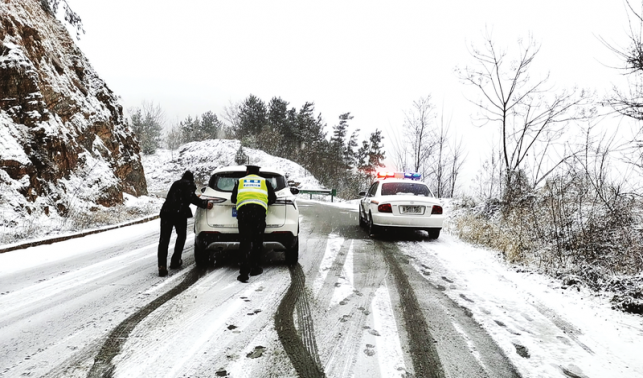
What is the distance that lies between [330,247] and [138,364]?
522cm

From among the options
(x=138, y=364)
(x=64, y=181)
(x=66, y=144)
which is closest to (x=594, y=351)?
(x=138, y=364)

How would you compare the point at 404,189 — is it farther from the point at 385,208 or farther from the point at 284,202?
the point at 284,202

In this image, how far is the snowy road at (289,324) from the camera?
8.73 feet

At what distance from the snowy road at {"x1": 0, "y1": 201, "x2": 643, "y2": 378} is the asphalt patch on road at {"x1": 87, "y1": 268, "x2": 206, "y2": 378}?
0.05 feet

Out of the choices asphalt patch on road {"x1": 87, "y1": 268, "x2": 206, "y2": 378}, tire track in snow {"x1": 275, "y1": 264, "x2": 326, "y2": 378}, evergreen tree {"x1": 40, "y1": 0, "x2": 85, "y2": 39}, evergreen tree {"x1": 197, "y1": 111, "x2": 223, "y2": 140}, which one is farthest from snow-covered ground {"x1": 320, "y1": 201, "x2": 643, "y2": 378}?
evergreen tree {"x1": 197, "y1": 111, "x2": 223, "y2": 140}

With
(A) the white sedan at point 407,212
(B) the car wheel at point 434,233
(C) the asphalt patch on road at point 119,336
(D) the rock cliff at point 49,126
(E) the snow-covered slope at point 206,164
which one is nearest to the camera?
(C) the asphalt patch on road at point 119,336

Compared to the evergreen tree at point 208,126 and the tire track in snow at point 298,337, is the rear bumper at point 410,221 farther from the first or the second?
the evergreen tree at point 208,126

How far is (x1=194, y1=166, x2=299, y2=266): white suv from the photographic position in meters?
5.31

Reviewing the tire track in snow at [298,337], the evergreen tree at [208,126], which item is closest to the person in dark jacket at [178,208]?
the tire track in snow at [298,337]

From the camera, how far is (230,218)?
5.34 m

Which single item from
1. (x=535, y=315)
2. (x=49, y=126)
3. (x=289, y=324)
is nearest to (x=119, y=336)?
(x=289, y=324)

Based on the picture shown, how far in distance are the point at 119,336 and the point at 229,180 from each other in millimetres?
3036

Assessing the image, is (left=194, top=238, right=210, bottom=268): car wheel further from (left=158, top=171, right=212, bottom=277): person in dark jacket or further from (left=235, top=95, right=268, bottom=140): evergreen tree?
(left=235, top=95, right=268, bottom=140): evergreen tree

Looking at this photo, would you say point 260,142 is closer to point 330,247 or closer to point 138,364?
point 330,247
